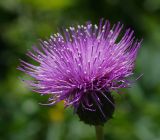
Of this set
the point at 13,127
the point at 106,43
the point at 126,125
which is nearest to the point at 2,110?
the point at 13,127

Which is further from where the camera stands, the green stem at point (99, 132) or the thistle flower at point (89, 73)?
the thistle flower at point (89, 73)

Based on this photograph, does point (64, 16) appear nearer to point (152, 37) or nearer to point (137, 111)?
point (152, 37)

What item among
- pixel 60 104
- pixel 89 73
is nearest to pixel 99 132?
pixel 89 73

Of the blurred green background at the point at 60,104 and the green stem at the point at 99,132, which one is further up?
the blurred green background at the point at 60,104

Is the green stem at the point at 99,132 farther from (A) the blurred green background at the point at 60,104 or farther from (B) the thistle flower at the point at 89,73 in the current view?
(A) the blurred green background at the point at 60,104

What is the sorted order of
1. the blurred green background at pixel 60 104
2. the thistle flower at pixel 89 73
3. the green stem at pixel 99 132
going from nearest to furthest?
the green stem at pixel 99 132 < the thistle flower at pixel 89 73 < the blurred green background at pixel 60 104

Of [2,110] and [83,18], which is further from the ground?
[83,18]

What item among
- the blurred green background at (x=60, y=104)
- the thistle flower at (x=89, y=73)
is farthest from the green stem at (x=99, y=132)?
the blurred green background at (x=60, y=104)

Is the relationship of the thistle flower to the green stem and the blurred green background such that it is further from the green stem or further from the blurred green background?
the blurred green background
